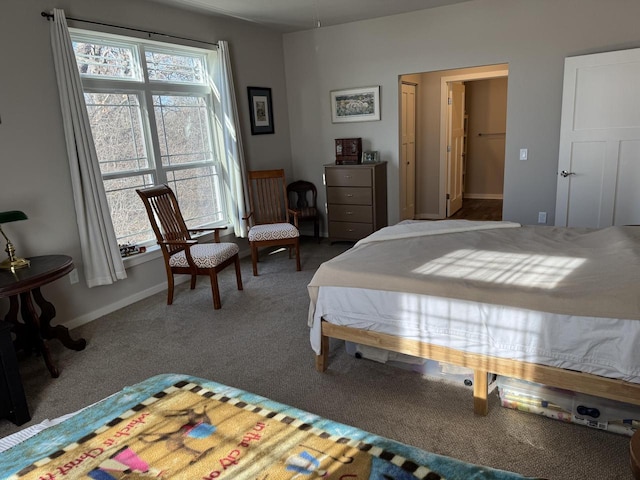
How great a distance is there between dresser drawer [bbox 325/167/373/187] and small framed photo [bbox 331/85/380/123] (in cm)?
74

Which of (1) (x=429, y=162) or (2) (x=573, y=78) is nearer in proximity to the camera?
(2) (x=573, y=78)

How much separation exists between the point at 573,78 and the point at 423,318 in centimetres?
318

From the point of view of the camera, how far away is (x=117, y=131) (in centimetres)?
396

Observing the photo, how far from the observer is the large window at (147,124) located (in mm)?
3805

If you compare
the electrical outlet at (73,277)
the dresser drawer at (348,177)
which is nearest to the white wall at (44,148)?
the electrical outlet at (73,277)

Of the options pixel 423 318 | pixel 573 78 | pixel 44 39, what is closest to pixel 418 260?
pixel 423 318

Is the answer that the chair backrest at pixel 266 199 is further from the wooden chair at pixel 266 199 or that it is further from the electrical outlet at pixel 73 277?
the electrical outlet at pixel 73 277

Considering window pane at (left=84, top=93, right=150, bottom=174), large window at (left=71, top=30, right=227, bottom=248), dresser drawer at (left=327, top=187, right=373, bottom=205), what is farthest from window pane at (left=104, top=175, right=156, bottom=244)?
dresser drawer at (left=327, top=187, right=373, bottom=205)

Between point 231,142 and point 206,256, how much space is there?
1.66m

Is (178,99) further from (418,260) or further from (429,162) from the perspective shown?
(429,162)

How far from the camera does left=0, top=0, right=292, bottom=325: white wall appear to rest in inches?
122

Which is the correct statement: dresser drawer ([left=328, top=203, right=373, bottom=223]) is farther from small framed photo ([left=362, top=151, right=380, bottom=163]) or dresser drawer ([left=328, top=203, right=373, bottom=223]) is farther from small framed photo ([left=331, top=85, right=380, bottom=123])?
small framed photo ([left=331, top=85, right=380, bottom=123])

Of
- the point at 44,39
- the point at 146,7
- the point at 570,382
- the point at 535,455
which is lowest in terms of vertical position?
the point at 535,455

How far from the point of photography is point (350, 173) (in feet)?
17.2
